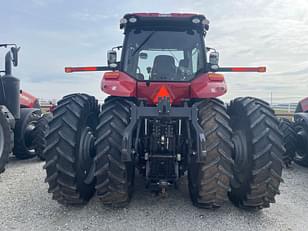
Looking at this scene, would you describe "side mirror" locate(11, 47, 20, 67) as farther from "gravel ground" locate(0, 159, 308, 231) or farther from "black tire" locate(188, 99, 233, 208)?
"black tire" locate(188, 99, 233, 208)

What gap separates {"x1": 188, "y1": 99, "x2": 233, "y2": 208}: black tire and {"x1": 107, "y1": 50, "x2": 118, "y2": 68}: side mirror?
4.41 feet

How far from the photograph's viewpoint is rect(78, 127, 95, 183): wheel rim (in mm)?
3533

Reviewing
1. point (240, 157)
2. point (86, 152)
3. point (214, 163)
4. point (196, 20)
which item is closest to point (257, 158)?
point (240, 157)

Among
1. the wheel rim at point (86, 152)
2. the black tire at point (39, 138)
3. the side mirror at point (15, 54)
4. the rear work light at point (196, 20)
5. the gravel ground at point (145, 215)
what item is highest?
the rear work light at point (196, 20)

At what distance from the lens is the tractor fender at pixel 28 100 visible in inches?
295

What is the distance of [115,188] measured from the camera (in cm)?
331

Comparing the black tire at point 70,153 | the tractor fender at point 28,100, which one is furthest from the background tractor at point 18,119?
the black tire at point 70,153

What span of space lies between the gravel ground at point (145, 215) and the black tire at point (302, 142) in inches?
72.3

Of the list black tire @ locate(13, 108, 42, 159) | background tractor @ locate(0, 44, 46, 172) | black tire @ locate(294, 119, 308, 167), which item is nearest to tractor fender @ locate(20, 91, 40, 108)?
background tractor @ locate(0, 44, 46, 172)

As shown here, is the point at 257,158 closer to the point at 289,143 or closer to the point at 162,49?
the point at 162,49

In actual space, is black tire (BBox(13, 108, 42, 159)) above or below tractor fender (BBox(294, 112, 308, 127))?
below

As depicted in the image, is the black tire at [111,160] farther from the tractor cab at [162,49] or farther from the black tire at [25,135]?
the black tire at [25,135]

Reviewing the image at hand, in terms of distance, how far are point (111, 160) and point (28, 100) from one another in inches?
210

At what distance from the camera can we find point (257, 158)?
10.7 ft
